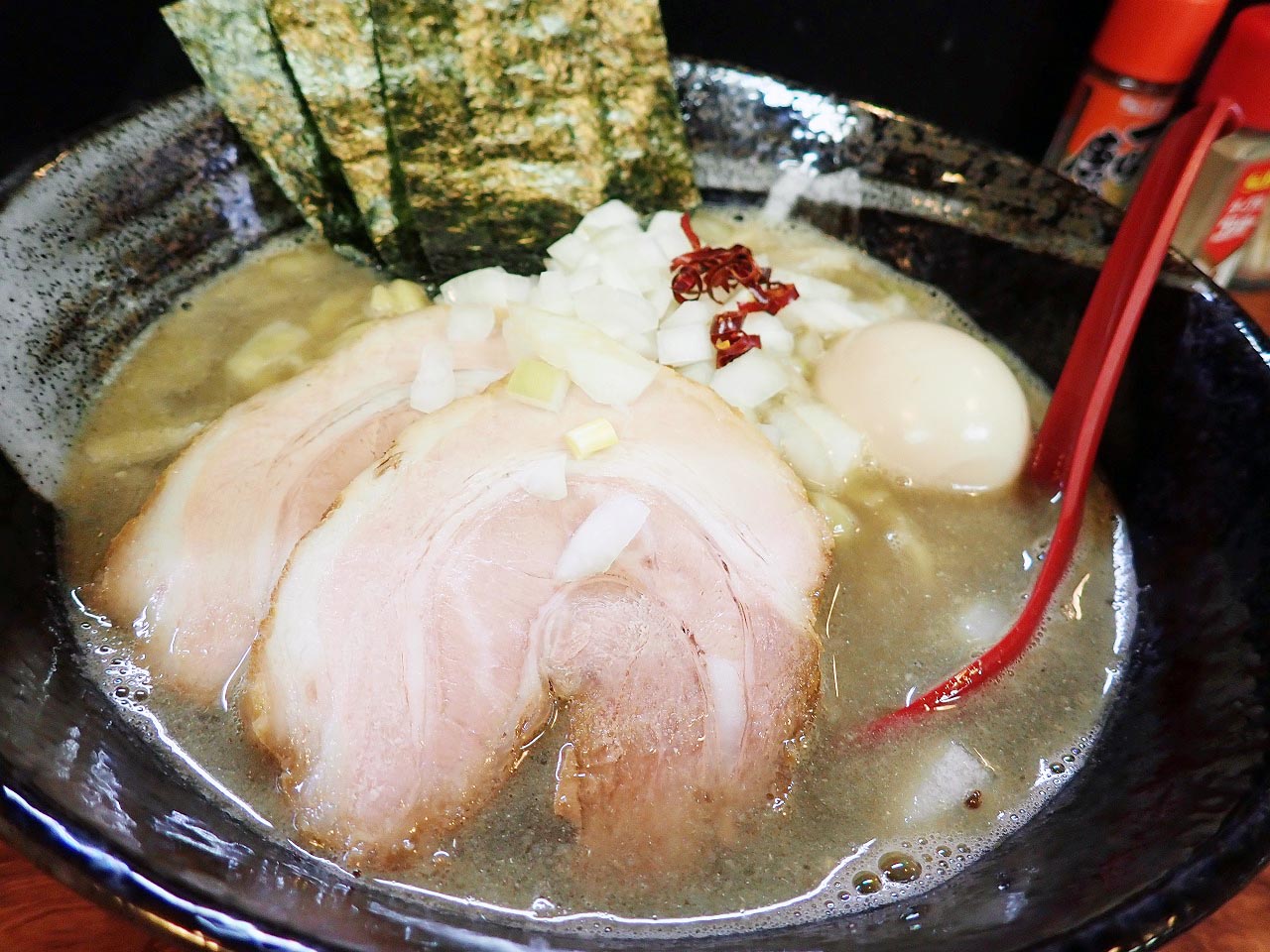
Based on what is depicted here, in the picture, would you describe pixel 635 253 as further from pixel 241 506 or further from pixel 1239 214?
pixel 1239 214

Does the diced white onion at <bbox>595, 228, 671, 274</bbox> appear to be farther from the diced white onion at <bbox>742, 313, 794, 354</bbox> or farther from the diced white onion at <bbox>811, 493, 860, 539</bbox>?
the diced white onion at <bbox>811, 493, 860, 539</bbox>

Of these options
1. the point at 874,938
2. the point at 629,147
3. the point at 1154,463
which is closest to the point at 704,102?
the point at 629,147

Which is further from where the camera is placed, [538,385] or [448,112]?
[448,112]

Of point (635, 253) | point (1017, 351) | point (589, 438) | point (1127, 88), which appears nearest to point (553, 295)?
point (635, 253)

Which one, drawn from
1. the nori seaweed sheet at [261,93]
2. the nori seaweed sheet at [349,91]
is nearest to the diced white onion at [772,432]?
the nori seaweed sheet at [349,91]

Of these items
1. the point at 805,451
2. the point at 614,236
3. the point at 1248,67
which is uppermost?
the point at 1248,67

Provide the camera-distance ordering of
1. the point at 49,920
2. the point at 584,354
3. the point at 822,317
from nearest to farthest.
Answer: the point at 49,920 < the point at 584,354 < the point at 822,317

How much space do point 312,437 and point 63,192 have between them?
1.87 ft

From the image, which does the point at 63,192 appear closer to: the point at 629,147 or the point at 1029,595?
the point at 629,147

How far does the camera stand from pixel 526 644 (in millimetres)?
1040

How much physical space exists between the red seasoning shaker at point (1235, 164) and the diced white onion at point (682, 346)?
998 millimetres

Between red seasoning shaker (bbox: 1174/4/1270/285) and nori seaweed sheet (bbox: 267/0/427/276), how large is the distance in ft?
4.67

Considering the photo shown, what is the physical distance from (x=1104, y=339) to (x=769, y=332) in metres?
0.50

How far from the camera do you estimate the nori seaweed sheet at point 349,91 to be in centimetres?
142
